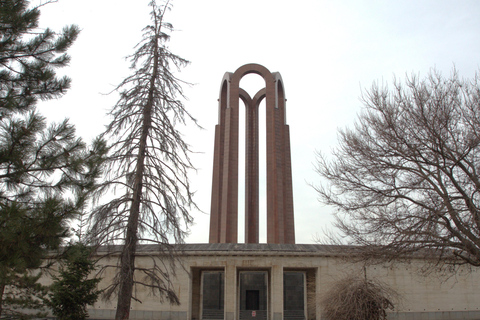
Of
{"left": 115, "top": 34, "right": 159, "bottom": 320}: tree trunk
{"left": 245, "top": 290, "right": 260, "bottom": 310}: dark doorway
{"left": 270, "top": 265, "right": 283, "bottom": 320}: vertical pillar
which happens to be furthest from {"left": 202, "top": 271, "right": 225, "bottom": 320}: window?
{"left": 115, "top": 34, "right": 159, "bottom": 320}: tree trunk

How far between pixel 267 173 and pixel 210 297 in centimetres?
1110

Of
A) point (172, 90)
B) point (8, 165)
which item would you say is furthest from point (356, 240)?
point (8, 165)

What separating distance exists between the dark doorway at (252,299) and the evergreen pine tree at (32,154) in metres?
25.8

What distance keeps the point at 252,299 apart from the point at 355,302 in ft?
68.7

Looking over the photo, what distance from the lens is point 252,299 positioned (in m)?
31.1

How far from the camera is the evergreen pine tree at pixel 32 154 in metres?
6.40

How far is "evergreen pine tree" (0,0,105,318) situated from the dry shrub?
28.1 ft

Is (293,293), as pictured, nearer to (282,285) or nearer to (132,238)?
(282,285)

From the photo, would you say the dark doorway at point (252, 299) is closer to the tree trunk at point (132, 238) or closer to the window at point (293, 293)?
the window at point (293, 293)

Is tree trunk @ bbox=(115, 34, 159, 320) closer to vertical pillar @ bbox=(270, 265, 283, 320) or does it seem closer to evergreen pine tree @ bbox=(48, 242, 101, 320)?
evergreen pine tree @ bbox=(48, 242, 101, 320)

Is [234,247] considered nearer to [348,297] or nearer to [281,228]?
[281,228]

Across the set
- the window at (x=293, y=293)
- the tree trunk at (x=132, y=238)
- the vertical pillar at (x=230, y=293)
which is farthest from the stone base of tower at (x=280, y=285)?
the tree trunk at (x=132, y=238)

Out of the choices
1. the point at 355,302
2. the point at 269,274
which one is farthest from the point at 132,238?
the point at 269,274

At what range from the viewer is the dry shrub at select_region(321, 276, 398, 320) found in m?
11.6
